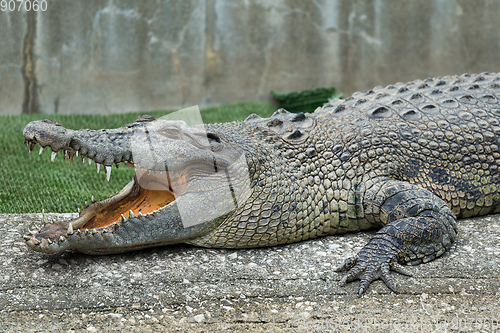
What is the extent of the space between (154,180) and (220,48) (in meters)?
5.35

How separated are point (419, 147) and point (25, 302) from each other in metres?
2.85

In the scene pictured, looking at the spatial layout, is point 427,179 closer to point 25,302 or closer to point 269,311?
point 269,311

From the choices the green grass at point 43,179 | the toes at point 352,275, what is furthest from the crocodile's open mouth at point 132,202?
the toes at point 352,275

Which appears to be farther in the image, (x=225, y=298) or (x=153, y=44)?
(x=153, y=44)

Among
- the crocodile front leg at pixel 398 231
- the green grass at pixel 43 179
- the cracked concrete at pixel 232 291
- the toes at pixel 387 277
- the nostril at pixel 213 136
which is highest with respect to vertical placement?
the nostril at pixel 213 136

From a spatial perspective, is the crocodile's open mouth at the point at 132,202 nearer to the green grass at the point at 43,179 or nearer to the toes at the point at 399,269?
the green grass at the point at 43,179

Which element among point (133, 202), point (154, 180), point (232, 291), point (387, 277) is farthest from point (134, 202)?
point (387, 277)

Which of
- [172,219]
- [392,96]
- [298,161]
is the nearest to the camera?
[172,219]

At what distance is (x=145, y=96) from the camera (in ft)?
26.0

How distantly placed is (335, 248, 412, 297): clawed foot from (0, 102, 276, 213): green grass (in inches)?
98.4

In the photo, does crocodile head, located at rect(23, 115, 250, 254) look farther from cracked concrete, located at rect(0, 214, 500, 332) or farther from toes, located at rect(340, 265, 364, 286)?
toes, located at rect(340, 265, 364, 286)

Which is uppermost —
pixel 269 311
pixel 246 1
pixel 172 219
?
pixel 246 1

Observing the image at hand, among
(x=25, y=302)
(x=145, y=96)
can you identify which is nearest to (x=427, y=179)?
(x=25, y=302)

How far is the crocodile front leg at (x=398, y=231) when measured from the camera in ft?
9.27
